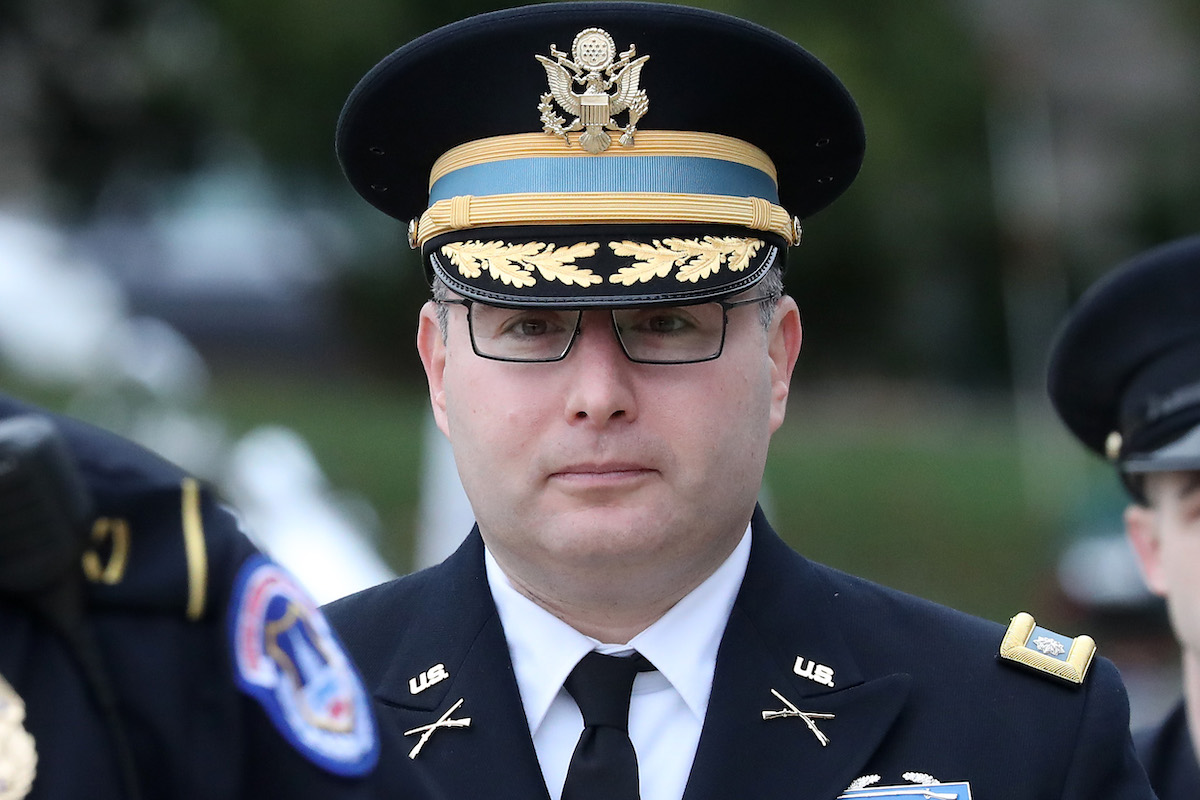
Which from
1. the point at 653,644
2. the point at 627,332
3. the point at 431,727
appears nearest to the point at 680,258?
the point at 627,332

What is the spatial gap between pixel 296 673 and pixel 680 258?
110cm

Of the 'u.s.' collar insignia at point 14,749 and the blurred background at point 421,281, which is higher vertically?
the blurred background at point 421,281

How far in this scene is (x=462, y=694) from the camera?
260 cm

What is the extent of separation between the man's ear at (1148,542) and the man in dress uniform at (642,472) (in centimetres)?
32

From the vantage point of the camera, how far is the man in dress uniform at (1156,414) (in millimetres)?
2920

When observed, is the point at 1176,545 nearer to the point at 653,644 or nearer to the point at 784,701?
the point at 784,701

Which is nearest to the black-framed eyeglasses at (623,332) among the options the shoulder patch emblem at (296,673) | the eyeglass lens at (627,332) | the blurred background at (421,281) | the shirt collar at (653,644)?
the eyeglass lens at (627,332)

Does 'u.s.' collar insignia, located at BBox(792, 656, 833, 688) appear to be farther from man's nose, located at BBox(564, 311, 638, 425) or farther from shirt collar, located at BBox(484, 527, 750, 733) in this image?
man's nose, located at BBox(564, 311, 638, 425)

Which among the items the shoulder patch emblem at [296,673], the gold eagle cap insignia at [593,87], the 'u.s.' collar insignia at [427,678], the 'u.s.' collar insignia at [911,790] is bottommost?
the 'u.s.' collar insignia at [427,678]

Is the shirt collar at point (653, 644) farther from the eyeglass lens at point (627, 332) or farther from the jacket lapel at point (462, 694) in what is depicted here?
the eyeglass lens at point (627, 332)

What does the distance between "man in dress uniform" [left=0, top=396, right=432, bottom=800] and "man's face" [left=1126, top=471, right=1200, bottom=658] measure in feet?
5.90

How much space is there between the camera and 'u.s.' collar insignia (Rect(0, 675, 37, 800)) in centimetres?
140

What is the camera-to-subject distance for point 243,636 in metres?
1.49

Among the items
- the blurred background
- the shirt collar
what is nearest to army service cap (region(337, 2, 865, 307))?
the shirt collar
